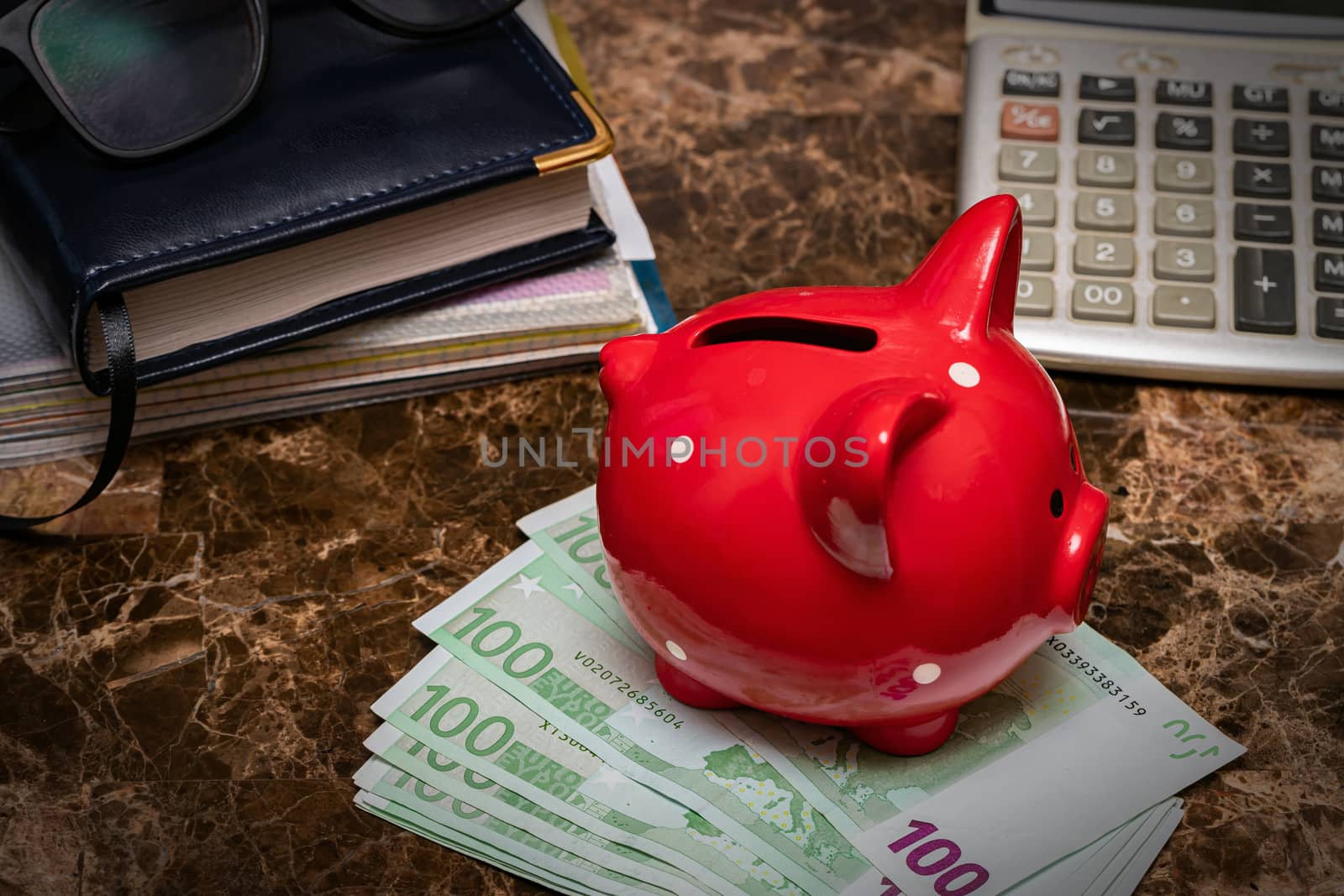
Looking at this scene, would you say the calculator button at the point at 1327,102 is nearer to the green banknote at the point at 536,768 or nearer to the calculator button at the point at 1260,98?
the calculator button at the point at 1260,98

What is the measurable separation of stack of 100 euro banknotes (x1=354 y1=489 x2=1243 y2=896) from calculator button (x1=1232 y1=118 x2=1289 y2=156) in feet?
1.41

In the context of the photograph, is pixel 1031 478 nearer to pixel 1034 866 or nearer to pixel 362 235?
A: pixel 1034 866

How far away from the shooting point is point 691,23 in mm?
1161

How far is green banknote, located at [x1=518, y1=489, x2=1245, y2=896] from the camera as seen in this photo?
621 millimetres

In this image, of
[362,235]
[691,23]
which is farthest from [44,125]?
[691,23]

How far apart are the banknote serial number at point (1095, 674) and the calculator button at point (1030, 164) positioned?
1.22 feet

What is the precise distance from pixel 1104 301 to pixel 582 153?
1.22ft

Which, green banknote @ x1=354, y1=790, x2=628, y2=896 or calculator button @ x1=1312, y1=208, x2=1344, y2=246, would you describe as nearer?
green banknote @ x1=354, y1=790, x2=628, y2=896

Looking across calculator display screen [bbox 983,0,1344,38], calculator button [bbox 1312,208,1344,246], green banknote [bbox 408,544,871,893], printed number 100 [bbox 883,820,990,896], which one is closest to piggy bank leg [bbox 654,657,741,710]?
green banknote [bbox 408,544,871,893]

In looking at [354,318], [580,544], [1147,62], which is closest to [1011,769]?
[580,544]

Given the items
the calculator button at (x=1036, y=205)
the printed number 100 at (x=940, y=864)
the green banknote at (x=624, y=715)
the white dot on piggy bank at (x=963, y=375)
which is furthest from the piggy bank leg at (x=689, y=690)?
the calculator button at (x=1036, y=205)

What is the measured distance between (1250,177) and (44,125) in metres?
0.83

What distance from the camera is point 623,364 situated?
61 cm

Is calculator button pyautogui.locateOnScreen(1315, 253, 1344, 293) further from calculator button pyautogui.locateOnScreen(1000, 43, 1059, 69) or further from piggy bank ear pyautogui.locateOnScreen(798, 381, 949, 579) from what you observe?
piggy bank ear pyautogui.locateOnScreen(798, 381, 949, 579)
